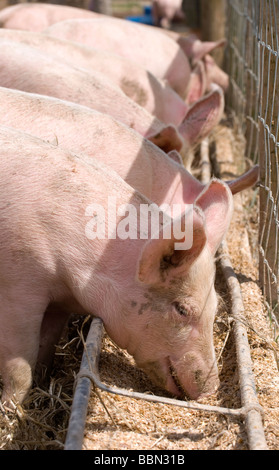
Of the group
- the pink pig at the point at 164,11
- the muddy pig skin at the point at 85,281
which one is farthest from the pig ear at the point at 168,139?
the pink pig at the point at 164,11

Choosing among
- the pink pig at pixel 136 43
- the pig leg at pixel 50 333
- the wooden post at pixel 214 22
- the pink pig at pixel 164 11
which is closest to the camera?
the pig leg at pixel 50 333

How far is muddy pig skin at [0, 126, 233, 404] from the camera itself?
3.00 m

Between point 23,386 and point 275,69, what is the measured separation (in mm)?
2058

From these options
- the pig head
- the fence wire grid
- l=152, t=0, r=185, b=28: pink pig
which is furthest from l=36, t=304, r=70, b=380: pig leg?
l=152, t=0, r=185, b=28: pink pig

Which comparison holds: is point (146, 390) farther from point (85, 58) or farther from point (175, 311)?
point (85, 58)

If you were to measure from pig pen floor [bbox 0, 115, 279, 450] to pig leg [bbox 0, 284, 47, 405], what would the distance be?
0.09 meters

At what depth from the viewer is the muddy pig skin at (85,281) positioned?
3004 mm

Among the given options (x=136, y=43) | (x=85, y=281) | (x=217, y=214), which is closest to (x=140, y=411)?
(x=85, y=281)

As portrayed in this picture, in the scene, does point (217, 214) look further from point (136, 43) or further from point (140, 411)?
point (136, 43)

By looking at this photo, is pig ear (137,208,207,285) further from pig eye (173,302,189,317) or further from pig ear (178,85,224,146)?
pig ear (178,85,224,146)

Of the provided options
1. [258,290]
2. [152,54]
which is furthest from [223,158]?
[258,290]

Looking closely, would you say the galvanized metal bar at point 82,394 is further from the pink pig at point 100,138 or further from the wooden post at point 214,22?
the wooden post at point 214,22

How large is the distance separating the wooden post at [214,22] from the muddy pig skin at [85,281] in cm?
653

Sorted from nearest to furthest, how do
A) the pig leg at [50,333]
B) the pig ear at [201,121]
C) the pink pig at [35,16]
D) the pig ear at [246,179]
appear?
1. the pig leg at [50,333]
2. the pig ear at [246,179]
3. the pig ear at [201,121]
4. the pink pig at [35,16]
